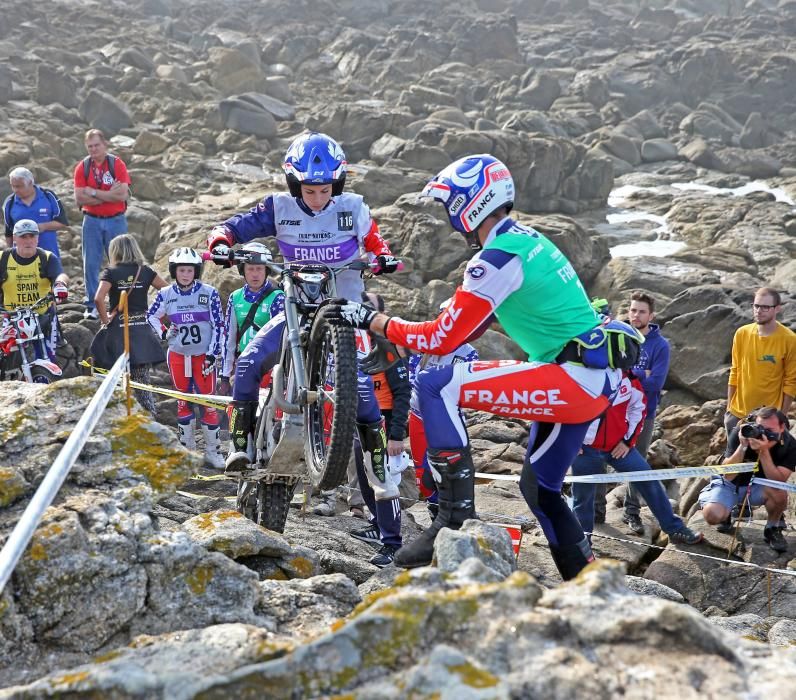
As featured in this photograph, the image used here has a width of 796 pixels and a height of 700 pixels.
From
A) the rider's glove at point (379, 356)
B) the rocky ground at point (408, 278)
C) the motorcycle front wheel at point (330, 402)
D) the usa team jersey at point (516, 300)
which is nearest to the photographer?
the rocky ground at point (408, 278)

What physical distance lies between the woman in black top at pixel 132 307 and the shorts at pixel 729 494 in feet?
21.0

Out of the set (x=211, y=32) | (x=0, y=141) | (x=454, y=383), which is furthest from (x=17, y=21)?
(x=454, y=383)

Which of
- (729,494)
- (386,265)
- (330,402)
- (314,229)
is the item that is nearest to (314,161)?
(314,229)

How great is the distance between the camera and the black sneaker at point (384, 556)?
22.4 ft

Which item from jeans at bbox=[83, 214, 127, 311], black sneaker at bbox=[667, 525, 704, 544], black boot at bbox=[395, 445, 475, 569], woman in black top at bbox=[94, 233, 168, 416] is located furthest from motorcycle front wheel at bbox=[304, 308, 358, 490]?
jeans at bbox=[83, 214, 127, 311]

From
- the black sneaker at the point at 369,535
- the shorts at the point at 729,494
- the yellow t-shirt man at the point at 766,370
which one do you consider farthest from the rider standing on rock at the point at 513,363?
the yellow t-shirt man at the point at 766,370

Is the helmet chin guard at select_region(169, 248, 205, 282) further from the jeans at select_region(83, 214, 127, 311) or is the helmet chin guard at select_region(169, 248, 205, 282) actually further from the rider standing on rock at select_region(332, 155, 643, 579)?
the rider standing on rock at select_region(332, 155, 643, 579)

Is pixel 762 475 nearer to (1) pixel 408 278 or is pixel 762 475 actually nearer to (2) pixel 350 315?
(2) pixel 350 315

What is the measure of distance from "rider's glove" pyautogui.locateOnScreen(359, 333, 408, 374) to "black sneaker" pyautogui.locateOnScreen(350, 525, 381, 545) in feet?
4.68

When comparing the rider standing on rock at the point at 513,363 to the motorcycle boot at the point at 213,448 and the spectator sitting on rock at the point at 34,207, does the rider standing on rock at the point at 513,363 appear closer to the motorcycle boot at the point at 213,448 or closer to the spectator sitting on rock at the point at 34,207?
the motorcycle boot at the point at 213,448

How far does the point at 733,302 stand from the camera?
20250 millimetres

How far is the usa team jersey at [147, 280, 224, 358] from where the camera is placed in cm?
1105

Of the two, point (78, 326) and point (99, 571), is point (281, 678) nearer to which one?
point (99, 571)

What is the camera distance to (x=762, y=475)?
A: 908 centimetres
